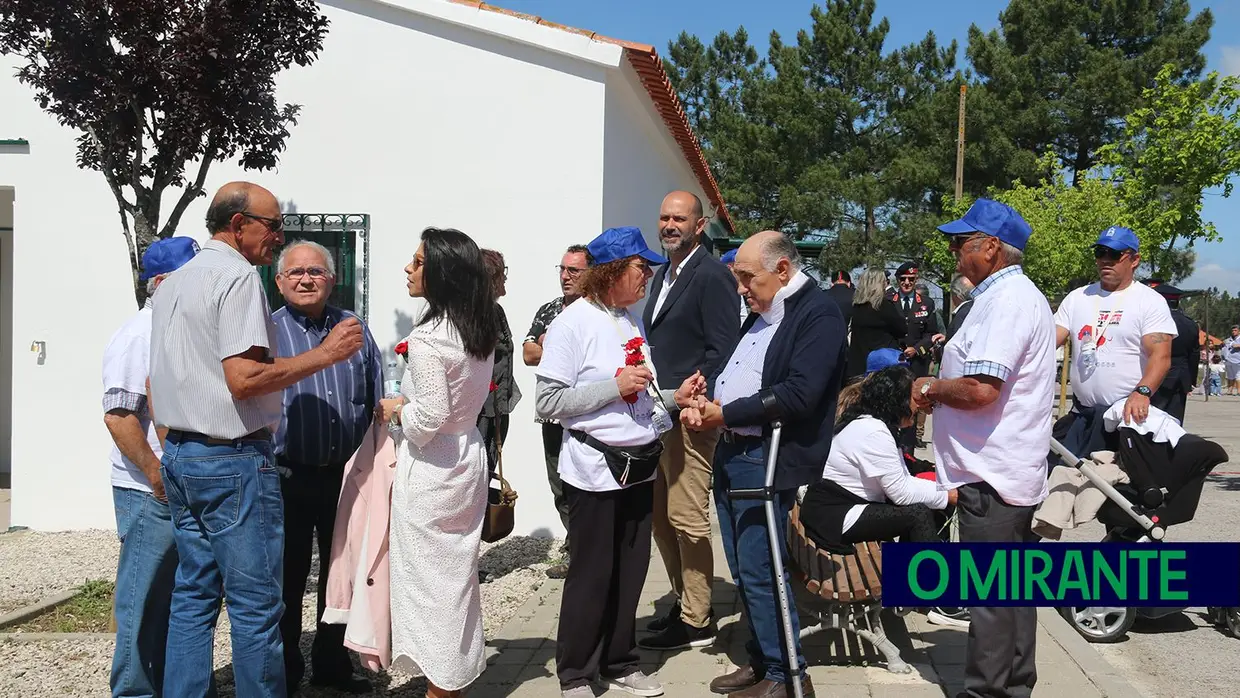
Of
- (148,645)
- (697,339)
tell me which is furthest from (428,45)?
(148,645)

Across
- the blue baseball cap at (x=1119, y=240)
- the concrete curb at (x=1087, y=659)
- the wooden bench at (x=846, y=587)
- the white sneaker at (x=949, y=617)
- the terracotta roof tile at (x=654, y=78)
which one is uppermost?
the terracotta roof tile at (x=654, y=78)

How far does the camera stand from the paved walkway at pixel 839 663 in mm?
4699

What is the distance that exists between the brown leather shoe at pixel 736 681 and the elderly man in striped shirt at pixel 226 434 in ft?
6.26

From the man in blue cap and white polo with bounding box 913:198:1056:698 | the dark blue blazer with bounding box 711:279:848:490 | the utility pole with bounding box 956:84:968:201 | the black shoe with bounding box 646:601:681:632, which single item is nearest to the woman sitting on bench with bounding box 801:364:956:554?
the man in blue cap and white polo with bounding box 913:198:1056:698

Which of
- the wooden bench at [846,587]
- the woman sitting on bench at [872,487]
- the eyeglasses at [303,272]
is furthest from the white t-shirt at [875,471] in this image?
the eyeglasses at [303,272]

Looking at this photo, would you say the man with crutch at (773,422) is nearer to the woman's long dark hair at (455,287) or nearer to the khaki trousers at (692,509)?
the khaki trousers at (692,509)

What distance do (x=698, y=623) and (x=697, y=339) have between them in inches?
57.3

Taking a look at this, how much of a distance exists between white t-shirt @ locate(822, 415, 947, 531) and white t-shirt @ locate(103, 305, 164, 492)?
2.97m

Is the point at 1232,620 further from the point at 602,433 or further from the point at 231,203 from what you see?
the point at 231,203

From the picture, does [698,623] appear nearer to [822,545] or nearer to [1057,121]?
[822,545]

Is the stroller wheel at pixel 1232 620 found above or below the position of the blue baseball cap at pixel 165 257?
below

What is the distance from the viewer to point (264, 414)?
3594 millimetres

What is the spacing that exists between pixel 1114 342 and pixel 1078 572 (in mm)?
3306

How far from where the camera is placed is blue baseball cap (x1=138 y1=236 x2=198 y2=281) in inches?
170
